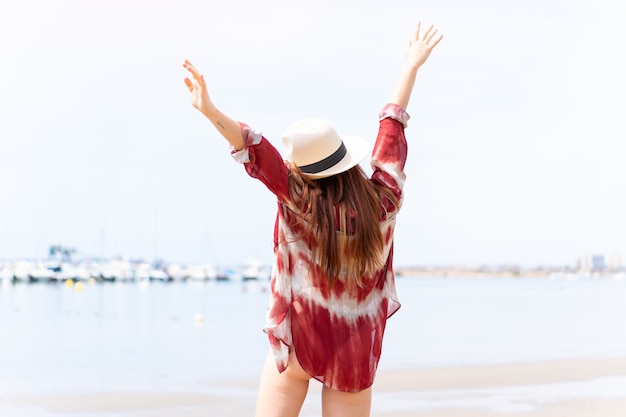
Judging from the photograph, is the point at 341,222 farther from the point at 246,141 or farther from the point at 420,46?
the point at 420,46

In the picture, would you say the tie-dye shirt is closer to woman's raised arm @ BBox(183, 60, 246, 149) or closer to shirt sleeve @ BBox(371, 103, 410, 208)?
shirt sleeve @ BBox(371, 103, 410, 208)

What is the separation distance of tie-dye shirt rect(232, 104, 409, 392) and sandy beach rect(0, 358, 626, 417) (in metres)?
4.76

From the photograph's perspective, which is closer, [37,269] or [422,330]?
[422,330]

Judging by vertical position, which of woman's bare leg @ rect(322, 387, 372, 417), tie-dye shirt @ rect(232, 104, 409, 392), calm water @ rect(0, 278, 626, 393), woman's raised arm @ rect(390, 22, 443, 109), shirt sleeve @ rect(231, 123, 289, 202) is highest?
→ woman's raised arm @ rect(390, 22, 443, 109)

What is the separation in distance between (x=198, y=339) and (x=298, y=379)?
1569 cm

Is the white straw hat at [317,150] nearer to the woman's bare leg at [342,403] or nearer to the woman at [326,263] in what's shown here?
the woman at [326,263]

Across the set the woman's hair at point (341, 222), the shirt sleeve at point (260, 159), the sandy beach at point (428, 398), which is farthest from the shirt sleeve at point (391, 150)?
the sandy beach at point (428, 398)

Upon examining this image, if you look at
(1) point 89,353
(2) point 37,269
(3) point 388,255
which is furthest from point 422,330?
(2) point 37,269

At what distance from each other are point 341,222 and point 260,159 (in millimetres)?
268

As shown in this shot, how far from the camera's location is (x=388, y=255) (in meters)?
2.46

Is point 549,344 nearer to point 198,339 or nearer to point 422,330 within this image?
point 422,330

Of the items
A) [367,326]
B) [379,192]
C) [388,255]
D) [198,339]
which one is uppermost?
[379,192]

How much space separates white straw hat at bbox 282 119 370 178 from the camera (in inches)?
89.5

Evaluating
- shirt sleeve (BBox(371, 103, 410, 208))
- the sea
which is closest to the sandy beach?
the sea
